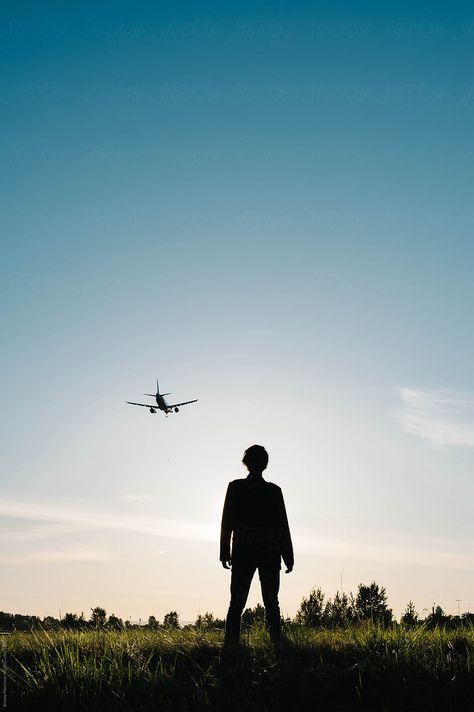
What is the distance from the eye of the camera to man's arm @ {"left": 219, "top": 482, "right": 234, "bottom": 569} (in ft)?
25.8

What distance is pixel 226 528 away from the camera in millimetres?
7949

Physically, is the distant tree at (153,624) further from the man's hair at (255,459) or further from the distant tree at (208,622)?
the man's hair at (255,459)

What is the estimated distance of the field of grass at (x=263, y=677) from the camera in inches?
217

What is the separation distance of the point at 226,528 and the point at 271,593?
0.94 m

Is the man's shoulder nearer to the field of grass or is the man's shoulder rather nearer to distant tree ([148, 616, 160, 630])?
the field of grass

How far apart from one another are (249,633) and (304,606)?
8.14 ft

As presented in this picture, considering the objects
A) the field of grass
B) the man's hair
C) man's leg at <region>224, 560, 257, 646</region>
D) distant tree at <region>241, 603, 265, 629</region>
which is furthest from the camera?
distant tree at <region>241, 603, 265, 629</region>

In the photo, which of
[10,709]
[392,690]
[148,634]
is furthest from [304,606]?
[10,709]

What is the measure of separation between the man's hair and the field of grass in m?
2.06

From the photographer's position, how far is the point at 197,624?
10969 millimetres

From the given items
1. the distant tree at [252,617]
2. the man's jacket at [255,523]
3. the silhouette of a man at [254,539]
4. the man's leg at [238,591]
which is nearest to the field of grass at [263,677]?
the man's leg at [238,591]

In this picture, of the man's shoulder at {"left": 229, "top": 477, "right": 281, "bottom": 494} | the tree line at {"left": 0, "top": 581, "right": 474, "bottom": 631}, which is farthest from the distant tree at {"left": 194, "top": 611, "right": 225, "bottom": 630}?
the man's shoulder at {"left": 229, "top": 477, "right": 281, "bottom": 494}

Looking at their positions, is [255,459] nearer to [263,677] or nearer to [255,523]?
[255,523]

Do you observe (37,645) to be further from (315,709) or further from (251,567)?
(315,709)
